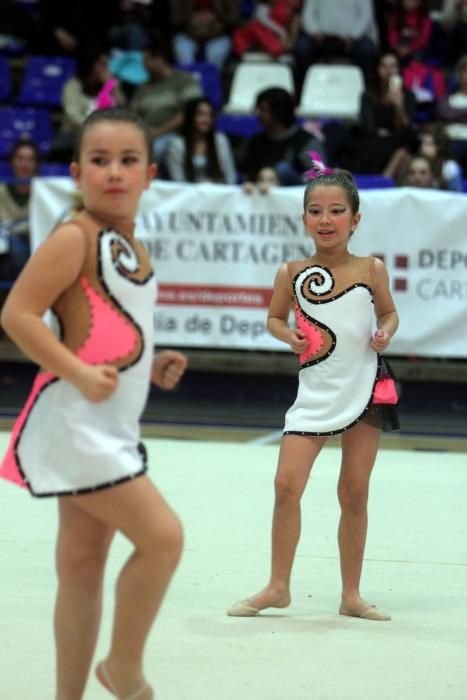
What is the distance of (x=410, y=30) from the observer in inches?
483

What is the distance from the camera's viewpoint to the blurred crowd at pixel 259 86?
385 inches

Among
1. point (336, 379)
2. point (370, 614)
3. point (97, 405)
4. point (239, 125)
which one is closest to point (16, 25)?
point (239, 125)

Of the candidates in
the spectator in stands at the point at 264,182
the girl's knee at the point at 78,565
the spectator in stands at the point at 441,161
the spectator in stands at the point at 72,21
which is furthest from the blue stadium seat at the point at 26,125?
the girl's knee at the point at 78,565

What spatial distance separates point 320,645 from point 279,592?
394 mm

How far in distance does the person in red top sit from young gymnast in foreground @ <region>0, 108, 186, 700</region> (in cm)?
980

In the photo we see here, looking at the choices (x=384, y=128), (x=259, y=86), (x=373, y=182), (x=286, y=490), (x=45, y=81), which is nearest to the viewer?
(x=286, y=490)

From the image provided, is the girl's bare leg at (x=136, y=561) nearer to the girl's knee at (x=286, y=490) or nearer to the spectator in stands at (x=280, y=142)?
→ the girl's knee at (x=286, y=490)

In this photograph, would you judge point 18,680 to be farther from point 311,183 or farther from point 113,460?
point 311,183

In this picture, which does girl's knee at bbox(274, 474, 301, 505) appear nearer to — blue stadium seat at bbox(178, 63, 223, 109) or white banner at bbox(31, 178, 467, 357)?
white banner at bbox(31, 178, 467, 357)

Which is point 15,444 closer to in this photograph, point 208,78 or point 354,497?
point 354,497

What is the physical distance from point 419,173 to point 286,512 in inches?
218

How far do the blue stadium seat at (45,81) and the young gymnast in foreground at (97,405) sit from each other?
10.1 meters

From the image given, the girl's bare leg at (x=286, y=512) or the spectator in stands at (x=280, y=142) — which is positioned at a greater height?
the spectator in stands at (x=280, y=142)

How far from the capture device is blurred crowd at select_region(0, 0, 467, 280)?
385 inches
